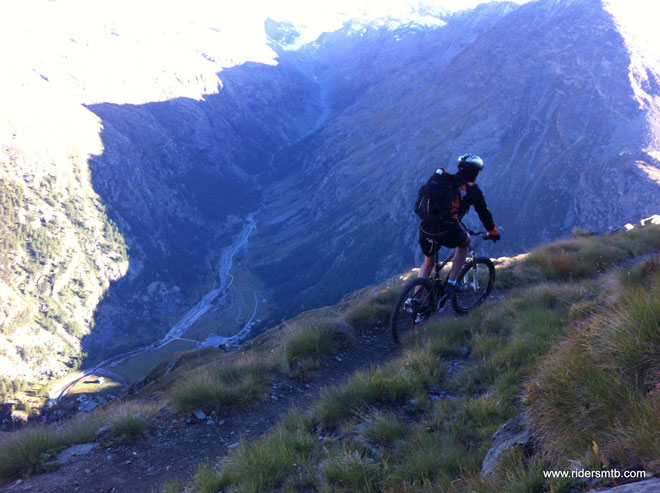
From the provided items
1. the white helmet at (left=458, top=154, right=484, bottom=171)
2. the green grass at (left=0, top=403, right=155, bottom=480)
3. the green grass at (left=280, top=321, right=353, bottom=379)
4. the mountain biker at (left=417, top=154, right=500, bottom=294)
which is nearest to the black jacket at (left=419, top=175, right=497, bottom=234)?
the mountain biker at (left=417, top=154, right=500, bottom=294)

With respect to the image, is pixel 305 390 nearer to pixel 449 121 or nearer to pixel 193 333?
pixel 193 333

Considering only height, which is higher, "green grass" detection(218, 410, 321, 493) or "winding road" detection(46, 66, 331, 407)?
"green grass" detection(218, 410, 321, 493)

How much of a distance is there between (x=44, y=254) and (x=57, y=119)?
2860 inches

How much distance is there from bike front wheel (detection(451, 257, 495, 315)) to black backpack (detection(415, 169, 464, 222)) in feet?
6.46

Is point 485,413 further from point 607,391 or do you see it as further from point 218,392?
point 218,392

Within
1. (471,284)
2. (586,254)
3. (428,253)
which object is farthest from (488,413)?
(586,254)

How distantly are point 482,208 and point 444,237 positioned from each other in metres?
0.88

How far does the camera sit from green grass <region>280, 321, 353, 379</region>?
828 centimetres

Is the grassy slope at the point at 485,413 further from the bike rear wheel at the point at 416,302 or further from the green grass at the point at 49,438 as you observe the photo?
the green grass at the point at 49,438

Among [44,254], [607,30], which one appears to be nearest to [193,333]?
[44,254]

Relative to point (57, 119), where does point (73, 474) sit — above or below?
below

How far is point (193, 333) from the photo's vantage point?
502ft

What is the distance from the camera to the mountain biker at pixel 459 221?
23.8 ft

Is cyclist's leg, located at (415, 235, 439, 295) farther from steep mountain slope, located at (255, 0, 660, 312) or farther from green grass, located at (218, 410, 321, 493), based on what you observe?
steep mountain slope, located at (255, 0, 660, 312)
